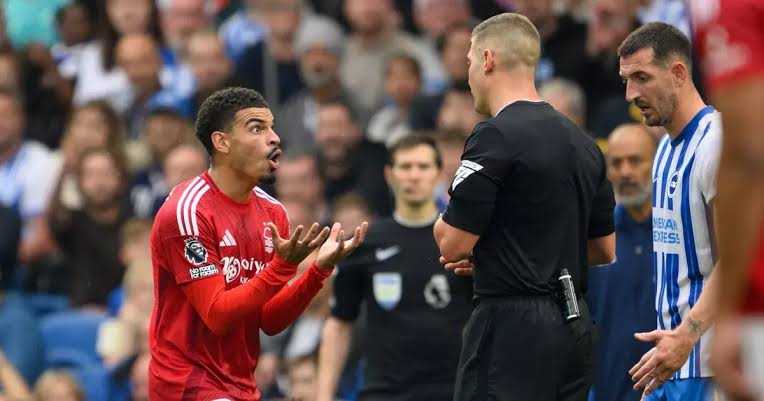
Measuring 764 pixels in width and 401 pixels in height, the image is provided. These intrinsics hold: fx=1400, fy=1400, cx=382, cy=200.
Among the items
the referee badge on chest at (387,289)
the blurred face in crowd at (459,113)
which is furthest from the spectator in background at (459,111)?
the referee badge on chest at (387,289)

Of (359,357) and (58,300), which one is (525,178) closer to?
(359,357)

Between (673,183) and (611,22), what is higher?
(611,22)

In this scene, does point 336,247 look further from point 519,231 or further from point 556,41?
point 556,41

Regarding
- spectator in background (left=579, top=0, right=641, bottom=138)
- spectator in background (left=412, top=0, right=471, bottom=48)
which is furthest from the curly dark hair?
spectator in background (left=412, top=0, right=471, bottom=48)

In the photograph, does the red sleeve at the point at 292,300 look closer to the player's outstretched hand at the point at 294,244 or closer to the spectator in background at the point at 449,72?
the player's outstretched hand at the point at 294,244

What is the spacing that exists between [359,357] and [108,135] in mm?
3596

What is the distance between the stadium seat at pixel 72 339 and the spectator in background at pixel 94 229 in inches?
13.7

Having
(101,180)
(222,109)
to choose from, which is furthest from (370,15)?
(222,109)

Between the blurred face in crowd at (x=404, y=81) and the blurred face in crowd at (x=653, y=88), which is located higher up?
the blurred face in crowd at (x=404, y=81)

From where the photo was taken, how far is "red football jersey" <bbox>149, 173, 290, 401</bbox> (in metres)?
5.99

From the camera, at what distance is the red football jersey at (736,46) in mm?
3332

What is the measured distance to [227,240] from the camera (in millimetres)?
6105

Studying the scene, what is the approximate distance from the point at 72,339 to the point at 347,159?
2.59 m

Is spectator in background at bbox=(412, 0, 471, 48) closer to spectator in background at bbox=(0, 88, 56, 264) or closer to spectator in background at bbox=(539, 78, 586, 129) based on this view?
spectator in background at bbox=(539, 78, 586, 129)
